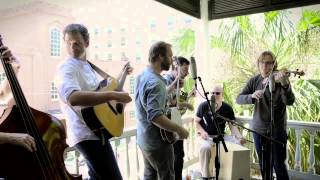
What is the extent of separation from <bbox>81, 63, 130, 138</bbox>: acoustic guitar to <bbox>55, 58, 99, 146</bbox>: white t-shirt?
37mm

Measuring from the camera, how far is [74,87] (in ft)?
4.95

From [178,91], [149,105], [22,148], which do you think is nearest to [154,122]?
[149,105]

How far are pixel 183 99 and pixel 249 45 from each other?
6.90 feet

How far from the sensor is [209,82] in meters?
4.21

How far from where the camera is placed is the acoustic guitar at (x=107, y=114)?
161 cm

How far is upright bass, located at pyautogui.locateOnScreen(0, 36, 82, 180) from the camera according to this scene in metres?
1.22

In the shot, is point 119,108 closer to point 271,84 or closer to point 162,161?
point 162,161

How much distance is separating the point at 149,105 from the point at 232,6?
2445mm

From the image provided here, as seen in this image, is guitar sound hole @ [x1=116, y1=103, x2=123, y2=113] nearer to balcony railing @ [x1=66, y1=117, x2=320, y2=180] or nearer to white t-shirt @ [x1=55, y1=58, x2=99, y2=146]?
white t-shirt @ [x1=55, y1=58, x2=99, y2=146]

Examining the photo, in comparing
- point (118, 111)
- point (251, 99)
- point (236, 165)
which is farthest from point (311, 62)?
point (118, 111)

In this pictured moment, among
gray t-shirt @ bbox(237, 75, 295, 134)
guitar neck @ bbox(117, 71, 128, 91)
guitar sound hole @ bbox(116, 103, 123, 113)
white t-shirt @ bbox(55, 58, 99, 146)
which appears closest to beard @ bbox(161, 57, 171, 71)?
guitar neck @ bbox(117, 71, 128, 91)

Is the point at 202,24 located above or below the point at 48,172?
above

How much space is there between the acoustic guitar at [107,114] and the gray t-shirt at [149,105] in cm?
18

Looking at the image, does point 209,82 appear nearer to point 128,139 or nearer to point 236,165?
point 236,165
